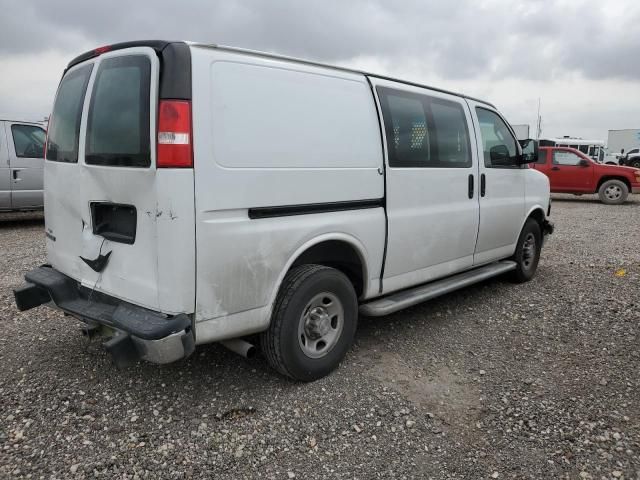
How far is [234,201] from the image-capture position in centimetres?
285

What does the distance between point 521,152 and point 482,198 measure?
1.11 metres

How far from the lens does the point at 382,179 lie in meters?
3.74

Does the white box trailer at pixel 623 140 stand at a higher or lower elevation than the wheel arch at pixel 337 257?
higher

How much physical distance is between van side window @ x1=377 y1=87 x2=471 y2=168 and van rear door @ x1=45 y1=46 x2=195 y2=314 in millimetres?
1725

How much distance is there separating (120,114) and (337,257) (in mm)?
1633

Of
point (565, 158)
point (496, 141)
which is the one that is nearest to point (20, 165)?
point (496, 141)

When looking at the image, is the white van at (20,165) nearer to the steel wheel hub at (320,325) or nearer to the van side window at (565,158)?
the steel wheel hub at (320,325)

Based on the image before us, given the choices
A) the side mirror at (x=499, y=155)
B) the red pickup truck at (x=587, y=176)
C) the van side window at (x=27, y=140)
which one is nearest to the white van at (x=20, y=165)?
the van side window at (x=27, y=140)

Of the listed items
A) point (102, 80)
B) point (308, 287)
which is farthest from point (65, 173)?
point (308, 287)

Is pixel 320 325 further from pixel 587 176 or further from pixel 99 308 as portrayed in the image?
pixel 587 176

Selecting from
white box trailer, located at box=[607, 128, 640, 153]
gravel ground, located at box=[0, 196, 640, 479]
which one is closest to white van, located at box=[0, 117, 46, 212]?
gravel ground, located at box=[0, 196, 640, 479]

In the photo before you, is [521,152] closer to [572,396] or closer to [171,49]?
[572,396]

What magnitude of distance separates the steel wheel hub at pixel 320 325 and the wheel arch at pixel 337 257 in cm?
26

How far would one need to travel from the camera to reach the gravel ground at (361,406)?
106 inches
